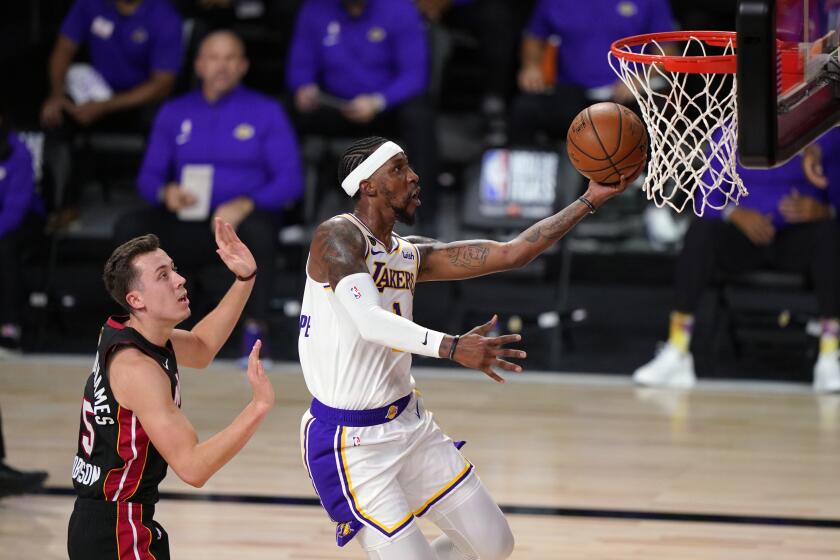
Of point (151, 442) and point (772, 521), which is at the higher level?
point (151, 442)

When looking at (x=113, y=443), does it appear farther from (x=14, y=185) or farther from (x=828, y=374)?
(x=14, y=185)

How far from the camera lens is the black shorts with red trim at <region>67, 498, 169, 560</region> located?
11.9ft

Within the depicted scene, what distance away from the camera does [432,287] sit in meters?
9.16

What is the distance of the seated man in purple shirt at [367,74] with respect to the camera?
29.0ft

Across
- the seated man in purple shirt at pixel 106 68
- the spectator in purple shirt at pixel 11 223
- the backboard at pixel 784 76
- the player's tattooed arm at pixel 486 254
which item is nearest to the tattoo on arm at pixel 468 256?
the player's tattooed arm at pixel 486 254

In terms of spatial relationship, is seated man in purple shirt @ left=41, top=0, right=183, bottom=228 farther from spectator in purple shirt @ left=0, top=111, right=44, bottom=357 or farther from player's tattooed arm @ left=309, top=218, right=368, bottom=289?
player's tattooed arm @ left=309, top=218, right=368, bottom=289

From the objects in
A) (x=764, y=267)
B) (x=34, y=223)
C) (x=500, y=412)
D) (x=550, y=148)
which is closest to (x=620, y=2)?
(x=550, y=148)

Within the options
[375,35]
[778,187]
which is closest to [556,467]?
[778,187]

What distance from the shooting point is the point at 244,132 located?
8.52 m

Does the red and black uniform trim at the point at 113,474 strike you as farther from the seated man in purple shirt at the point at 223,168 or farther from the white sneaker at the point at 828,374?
the white sneaker at the point at 828,374

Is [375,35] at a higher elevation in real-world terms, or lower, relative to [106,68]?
higher

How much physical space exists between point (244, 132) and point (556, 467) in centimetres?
344

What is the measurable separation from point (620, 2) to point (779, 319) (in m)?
2.33

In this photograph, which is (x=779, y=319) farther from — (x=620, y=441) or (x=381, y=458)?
(x=381, y=458)
